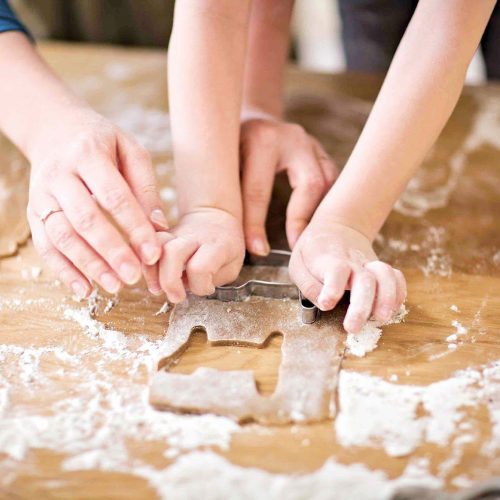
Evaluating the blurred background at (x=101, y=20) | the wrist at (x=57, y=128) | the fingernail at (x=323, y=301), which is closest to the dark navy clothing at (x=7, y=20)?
the wrist at (x=57, y=128)

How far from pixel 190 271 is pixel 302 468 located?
242 millimetres

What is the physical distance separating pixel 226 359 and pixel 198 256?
4.6 inches

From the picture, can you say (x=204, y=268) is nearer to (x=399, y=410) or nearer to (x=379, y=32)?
(x=399, y=410)

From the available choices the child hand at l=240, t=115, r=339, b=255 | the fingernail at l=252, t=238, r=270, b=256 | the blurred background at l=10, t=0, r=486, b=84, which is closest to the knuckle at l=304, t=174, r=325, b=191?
the child hand at l=240, t=115, r=339, b=255

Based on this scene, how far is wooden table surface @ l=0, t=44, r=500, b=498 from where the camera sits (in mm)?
614

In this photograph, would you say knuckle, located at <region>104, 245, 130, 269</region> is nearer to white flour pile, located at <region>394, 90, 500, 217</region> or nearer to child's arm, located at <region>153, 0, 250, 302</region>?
child's arm, located at <region>153, 0, 250, 302</region>

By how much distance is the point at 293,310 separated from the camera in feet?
2.55

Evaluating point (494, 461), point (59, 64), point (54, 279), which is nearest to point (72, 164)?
point (54, 279)

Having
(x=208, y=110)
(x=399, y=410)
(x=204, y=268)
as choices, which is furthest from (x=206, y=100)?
(x=399, y=410)

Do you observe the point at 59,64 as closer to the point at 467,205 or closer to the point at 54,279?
the point at 54,279

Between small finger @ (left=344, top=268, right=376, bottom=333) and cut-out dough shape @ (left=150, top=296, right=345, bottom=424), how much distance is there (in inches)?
1.6

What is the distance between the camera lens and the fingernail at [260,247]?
0.85 meters

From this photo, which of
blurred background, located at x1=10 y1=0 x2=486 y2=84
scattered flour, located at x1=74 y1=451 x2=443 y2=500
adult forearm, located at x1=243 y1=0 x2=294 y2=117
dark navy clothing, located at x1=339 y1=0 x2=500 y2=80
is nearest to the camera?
scattered flour, located at x1=74 y1=451 x2=443 y2=500

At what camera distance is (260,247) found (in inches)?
33.5
